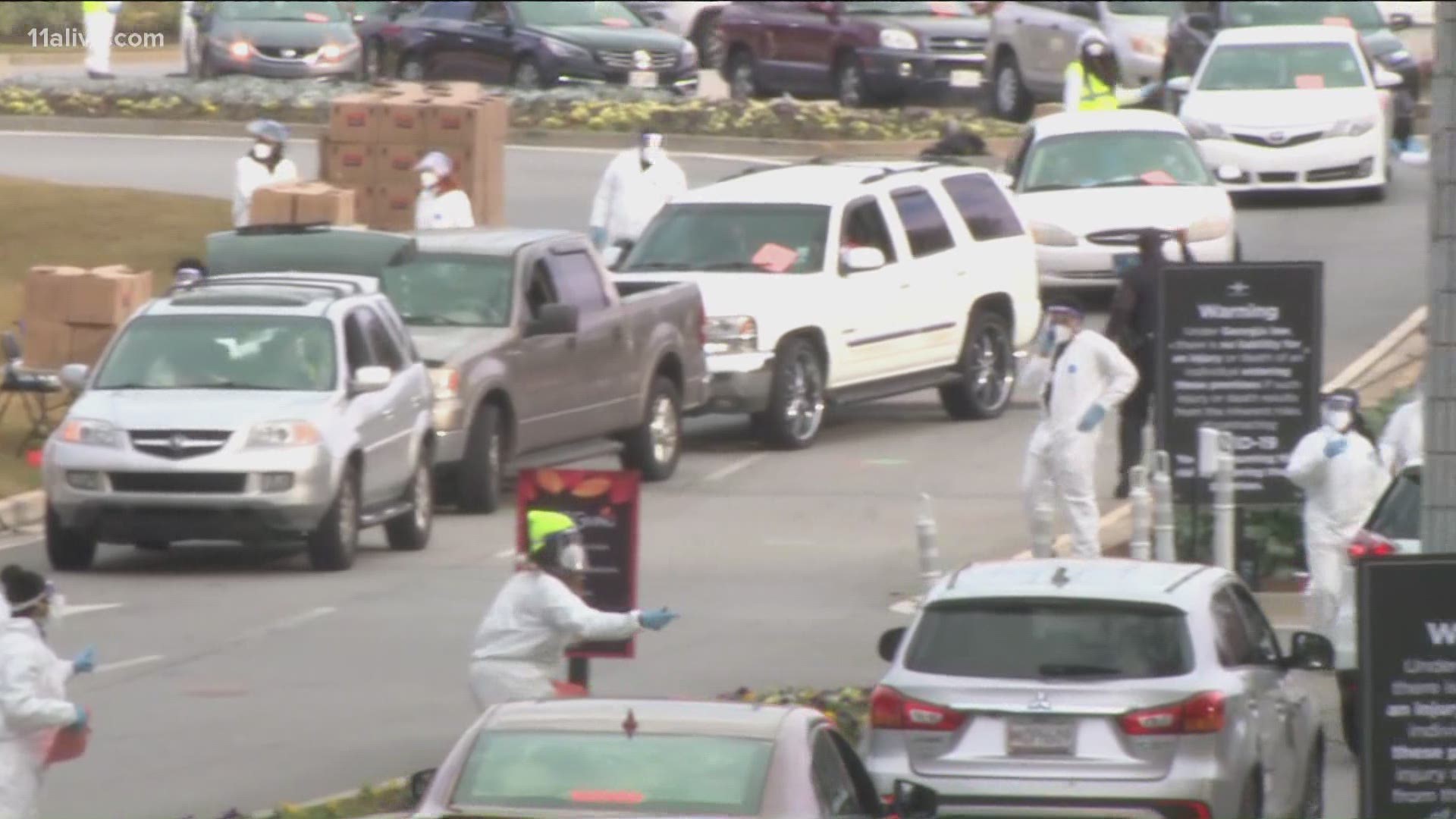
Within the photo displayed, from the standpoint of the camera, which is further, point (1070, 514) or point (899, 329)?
point (899, 329)

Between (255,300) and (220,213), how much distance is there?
A: 41.1ft

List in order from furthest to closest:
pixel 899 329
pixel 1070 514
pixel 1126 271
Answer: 1. pixel 899 329
2. pixel 1126 271
3. pixel 1070 514

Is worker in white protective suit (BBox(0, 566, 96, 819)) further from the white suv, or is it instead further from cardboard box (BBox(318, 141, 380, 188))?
cardboard box (BBox(318, 141, 380, 188))

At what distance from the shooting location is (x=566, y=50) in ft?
143

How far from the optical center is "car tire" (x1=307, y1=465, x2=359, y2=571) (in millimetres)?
19172

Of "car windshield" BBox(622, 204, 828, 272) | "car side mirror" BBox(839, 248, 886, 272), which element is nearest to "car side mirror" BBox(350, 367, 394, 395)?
"car windshield" BBox(622, 204, 828, 272)

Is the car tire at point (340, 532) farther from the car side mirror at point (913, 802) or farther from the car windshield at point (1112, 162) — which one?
the car windshield at point (1112, 162)

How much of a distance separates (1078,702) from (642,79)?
32.8m

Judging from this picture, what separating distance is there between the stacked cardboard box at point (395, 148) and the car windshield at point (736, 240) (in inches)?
179

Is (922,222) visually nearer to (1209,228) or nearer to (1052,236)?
(1052,236)

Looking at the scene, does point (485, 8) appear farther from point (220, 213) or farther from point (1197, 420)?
point (1197, 420)

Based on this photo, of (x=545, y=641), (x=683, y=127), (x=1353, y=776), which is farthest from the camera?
(x=683, y=127)

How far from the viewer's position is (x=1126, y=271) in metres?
21.9

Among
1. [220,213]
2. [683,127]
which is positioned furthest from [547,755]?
[683,127]
